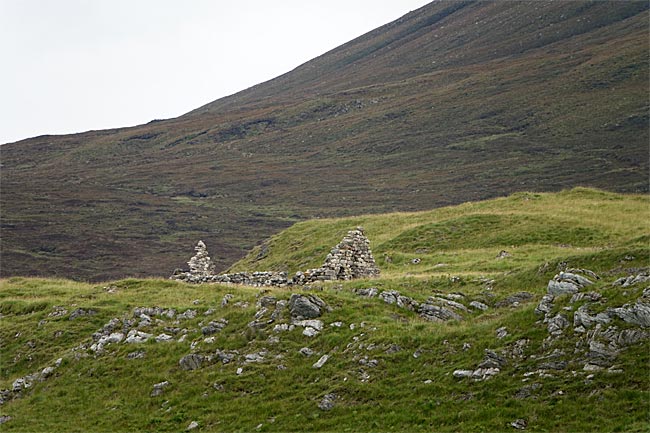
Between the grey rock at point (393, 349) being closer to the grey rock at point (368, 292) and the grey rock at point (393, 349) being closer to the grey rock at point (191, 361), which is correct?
the grey rock at point (368, 292)

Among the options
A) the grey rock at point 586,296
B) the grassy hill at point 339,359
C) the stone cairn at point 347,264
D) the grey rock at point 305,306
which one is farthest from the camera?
the stone cairn at point 347,264

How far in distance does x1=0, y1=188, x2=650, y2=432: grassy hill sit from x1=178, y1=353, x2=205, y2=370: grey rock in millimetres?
211

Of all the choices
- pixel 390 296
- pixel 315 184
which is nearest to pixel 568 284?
pixel 390 296

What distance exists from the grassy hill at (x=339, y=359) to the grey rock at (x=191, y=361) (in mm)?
211

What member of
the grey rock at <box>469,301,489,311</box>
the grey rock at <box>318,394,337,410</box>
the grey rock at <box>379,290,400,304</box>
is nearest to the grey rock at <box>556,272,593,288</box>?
the grey rock at <box>469,301,489,311</box>

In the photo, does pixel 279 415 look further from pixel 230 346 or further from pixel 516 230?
pixel 516 230

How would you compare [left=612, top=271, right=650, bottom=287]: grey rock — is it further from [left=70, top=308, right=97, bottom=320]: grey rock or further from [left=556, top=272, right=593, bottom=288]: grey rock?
[left=70, top=308, right=97, bottom=320]: grey rock

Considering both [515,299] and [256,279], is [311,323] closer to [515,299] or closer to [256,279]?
[515,299]

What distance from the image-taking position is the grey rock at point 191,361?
2333cm

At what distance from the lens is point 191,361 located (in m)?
23.5

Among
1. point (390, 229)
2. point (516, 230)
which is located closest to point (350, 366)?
point (516, 230)

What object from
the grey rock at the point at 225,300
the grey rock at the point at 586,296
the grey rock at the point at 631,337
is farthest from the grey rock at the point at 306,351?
the grey rock at the point at 631,337

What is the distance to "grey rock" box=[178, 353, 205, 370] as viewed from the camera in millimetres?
23328

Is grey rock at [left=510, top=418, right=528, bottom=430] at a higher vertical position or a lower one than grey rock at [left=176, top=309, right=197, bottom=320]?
lower
